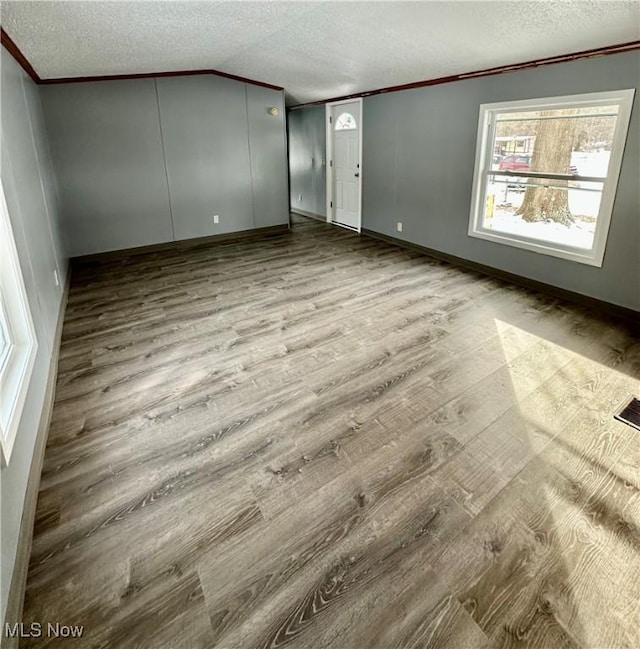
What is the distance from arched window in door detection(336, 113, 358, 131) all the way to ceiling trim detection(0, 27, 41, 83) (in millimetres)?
4233

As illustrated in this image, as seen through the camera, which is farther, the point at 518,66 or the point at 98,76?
the point at 98,76

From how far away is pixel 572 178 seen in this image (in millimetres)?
3742

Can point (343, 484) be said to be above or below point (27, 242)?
below

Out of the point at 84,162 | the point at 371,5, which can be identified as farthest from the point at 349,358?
the point at 84,162

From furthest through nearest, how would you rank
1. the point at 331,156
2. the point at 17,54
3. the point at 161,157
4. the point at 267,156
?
1. the point at 331,156
2. the point at 267,156
3. the point at 161,157
4. the point at 17,54

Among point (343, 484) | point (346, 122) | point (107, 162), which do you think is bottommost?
point (343, 484)

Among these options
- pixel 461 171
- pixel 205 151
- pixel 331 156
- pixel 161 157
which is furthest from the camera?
pixel 331 156

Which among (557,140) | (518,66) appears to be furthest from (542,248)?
(518,66)

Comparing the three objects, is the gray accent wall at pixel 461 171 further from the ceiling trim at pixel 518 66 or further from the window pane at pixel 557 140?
the window pane at pixel 557 140

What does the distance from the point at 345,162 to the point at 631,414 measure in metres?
5.79

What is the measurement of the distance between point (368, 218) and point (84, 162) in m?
4.11

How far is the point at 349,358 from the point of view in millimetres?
2982

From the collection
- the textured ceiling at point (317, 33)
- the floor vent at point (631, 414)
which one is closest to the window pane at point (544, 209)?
the textured ceiling at point (317, 33)

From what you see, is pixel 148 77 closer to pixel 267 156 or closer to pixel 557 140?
pixel 267 156
